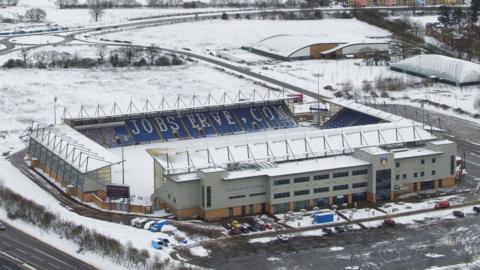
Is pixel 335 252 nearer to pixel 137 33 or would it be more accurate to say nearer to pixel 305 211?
pixel 305 211

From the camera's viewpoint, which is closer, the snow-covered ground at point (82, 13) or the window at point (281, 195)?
the window at point (281, 195)

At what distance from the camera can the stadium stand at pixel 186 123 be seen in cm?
4394

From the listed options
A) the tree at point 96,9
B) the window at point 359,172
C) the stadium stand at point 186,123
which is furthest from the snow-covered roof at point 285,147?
the tree at point 96,9

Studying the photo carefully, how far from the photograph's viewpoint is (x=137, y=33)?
84438mm

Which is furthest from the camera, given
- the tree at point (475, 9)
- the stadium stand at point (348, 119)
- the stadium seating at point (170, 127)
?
the tree at point (475, 9)

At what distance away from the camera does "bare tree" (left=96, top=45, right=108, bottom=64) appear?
220 ft

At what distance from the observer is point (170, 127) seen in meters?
45.8

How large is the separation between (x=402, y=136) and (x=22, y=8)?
79.2m

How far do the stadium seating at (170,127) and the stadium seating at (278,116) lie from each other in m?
5.22

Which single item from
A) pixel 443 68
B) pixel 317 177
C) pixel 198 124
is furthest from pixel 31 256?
pixel 443 68

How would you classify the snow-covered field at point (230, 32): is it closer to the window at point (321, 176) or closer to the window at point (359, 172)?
the window at point (359, 172)

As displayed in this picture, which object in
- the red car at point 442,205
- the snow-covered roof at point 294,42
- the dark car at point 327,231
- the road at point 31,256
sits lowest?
the road at point 31,256

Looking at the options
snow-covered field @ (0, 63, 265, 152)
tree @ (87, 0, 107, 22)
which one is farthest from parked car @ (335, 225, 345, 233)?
tree @ (87, 0, 107, 22)

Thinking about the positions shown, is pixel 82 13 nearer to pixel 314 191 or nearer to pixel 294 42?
pixel 294 42
